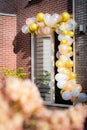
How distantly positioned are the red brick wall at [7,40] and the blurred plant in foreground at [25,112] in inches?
423

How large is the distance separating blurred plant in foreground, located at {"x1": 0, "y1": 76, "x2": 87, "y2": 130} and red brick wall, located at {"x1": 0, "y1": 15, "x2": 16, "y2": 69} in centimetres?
1074

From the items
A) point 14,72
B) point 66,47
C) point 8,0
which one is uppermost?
point 8,0

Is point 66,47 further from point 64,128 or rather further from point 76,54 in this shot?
point 64,128

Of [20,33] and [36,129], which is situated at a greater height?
[20,33]

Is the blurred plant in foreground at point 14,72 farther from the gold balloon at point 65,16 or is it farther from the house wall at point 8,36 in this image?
the gold balloon at point 65,16

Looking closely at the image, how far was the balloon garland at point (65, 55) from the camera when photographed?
9789 millimetres

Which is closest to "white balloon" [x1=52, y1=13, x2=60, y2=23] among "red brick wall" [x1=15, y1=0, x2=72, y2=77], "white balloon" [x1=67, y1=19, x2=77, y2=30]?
"white balloon" [x1=67, y1=19, x2=77, y2=30]

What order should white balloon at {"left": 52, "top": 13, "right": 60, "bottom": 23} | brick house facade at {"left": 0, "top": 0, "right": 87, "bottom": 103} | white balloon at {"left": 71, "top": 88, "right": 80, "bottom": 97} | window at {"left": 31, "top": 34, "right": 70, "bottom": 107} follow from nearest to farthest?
white balloon at {"left": 71, "top": 88, "right": 80, "bottom": 97} → brick house facade at {"left": 0, "top": 0, "right": 87, "bottom": 103} → white balloon at {"left": 52, "top": 13, "right": 60, "bottom": 23} → window at {"left": 31, "top": 34, "right": 70, "bottom": 107}

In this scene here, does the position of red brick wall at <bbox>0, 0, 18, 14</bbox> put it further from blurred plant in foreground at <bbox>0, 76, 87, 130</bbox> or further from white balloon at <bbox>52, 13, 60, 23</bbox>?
blurred plant in foreground at <bbox>0, 76, 87, 130</bbox>

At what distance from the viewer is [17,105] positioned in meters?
1.97

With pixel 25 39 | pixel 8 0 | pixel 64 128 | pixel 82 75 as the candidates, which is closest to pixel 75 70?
pixel 82 75

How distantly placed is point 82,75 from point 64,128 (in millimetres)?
8249

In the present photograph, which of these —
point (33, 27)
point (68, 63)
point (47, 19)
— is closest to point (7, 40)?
point (33, 27)

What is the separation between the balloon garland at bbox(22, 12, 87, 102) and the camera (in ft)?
32.1
